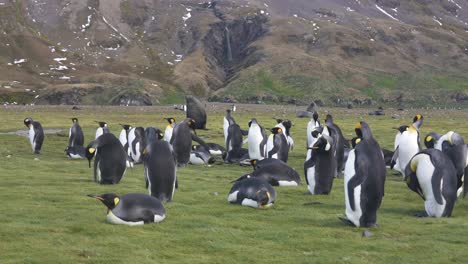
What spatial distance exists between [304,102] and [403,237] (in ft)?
346

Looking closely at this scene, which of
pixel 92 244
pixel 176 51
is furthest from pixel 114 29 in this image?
pixel 92 244

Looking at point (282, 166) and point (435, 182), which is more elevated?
point (435, 182)

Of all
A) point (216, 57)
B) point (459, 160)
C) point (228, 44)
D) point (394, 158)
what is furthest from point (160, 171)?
point (228, 44)

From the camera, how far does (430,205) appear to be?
11.1m

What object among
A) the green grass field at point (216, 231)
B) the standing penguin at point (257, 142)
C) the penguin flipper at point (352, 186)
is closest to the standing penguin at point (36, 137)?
the standing penguin at point (257, 142)

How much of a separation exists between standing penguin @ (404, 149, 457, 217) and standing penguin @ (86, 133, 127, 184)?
702cm

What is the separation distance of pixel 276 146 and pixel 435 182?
29.1 feet

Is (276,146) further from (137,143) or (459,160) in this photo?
(459,160)

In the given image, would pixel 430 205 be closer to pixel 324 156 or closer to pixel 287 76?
pixel 324 156

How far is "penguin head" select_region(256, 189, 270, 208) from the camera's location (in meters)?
11.7

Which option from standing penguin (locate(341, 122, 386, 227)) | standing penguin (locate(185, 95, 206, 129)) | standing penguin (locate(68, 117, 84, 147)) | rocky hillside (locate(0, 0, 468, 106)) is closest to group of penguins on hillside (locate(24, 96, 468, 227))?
standing penguin (locate(341, 122, 386, 227))

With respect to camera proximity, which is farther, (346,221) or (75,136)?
(75,136)

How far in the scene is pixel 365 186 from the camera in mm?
10055

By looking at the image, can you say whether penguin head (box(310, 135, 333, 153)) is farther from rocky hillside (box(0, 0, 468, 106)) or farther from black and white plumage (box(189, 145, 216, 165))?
rocky hillside (box(0, 0, 468, 106))
